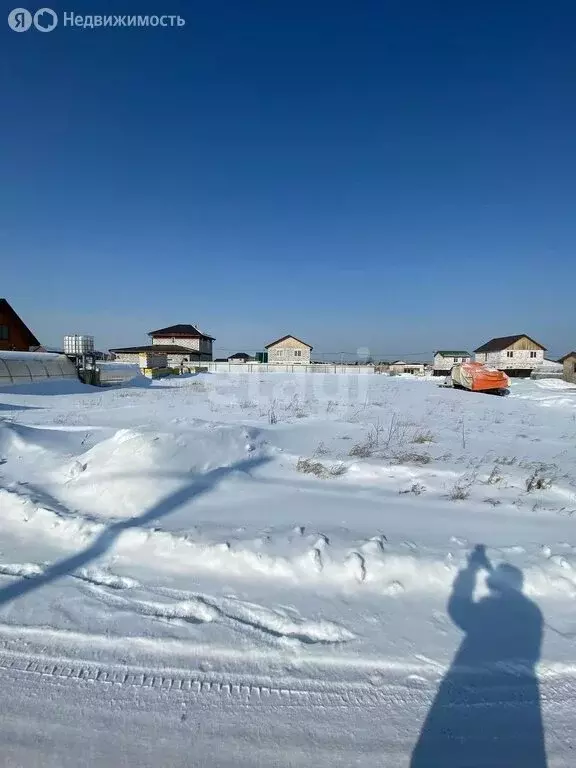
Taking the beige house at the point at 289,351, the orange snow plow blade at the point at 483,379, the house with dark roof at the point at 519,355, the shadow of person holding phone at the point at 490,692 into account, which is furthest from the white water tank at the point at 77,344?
the house with dark roof at the point at 519,355

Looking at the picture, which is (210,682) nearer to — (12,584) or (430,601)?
(430,601)

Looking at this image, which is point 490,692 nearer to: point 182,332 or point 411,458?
point 411,458

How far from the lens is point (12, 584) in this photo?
284 cm

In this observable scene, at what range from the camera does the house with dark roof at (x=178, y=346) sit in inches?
2259

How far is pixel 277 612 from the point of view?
2.60m

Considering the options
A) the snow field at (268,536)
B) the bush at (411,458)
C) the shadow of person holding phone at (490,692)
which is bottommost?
the shadow of person holding phone at (490,692)

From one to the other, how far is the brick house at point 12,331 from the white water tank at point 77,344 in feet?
55.9

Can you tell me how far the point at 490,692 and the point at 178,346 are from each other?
6114cm

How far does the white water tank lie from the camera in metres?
24.7

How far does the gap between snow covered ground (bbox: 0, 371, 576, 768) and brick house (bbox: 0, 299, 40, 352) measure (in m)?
40.3

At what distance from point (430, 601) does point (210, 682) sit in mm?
1569

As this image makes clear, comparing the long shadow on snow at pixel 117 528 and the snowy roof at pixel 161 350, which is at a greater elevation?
the snowy roof at pixel 161 350

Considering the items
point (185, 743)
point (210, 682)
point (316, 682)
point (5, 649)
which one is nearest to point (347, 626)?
point (316, 682)

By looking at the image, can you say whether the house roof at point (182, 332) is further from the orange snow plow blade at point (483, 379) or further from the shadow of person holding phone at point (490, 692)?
the shadow of person holding phone at point (490, 692)
